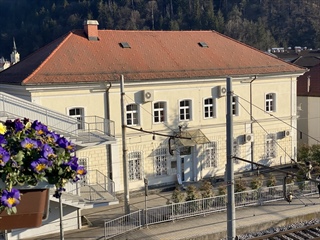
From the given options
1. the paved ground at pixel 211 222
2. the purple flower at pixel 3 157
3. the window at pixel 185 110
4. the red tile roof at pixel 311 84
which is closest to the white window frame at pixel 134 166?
the paved ground at pixel 211 222

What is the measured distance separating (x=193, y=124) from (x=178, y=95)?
6.18 feet

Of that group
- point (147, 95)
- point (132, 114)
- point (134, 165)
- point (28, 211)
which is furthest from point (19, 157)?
point (134, 165)

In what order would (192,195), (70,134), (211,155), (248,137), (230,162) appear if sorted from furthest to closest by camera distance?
(248,137) < (211,155) < (192,195) < (70,134) < (230,162)

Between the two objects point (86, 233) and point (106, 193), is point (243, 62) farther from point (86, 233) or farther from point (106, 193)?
point (86, 233)

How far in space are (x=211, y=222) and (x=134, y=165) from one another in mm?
6711

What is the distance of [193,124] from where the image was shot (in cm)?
2503

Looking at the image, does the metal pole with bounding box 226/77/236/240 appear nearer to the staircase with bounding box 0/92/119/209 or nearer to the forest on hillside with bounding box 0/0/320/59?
the staircase with bounding box 0/92/119/209

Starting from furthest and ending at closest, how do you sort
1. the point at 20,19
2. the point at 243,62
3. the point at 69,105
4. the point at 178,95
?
the point at 20,19 < the point at 243,62 < the point at 178,95 < the point at 69,105

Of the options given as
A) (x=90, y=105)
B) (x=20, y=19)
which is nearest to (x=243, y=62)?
(x=90, y=105)

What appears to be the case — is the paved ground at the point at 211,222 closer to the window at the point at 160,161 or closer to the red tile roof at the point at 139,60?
the window at the point at 160,161

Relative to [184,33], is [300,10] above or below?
above

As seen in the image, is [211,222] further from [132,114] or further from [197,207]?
[132,114]

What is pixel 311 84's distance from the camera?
34031mm

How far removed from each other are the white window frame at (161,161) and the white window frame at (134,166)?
3.27 ft
